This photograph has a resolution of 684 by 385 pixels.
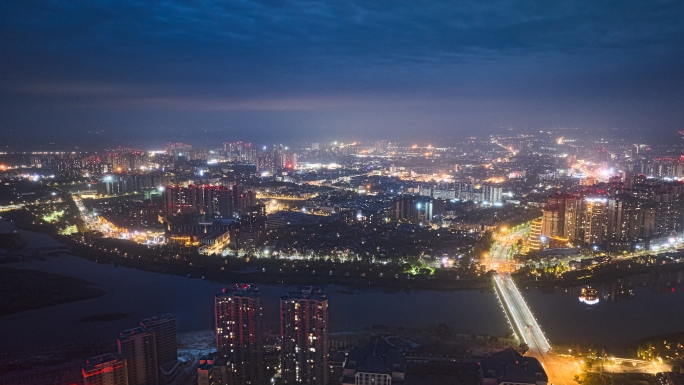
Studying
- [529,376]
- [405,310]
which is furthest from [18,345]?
[529,376]

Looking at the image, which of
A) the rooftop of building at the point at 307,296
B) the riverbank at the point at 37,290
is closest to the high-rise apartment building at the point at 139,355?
the rooftop of building at the point at 307,296

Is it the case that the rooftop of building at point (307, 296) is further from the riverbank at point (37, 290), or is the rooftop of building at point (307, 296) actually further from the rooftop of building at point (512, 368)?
the riverbank at point (37, 290)

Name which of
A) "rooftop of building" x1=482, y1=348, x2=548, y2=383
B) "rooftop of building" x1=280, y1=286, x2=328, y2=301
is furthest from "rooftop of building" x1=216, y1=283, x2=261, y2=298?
"rooftop of building" x1=482, y1=348, x2=548, y2=383

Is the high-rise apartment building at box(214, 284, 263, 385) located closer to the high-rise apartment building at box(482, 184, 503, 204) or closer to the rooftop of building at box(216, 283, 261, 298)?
the rooftop of building at box(216, 283, 261, 298)

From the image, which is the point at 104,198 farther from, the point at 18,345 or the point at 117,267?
the point at 18,345

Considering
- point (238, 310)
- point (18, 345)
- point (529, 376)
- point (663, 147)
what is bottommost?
point (18, 345)

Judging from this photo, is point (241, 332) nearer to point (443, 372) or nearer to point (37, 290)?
point (443, 372)

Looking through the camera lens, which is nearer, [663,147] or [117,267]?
[117,267]
